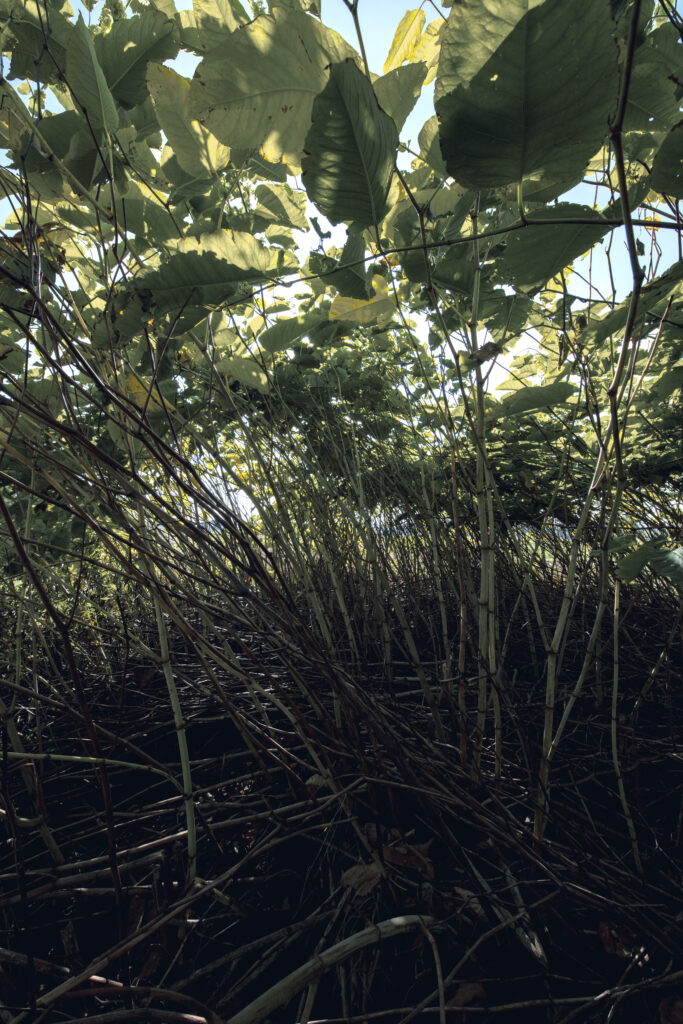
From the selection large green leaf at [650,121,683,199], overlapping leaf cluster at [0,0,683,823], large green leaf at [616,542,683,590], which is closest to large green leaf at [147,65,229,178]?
overlapping leaf cluster at [0,0,683,823]

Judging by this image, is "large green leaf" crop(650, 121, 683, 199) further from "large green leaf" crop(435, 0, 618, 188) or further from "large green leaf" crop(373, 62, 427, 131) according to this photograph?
"large green leaf" crop(373, 62, 427, 131)

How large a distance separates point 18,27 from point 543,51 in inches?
33.8

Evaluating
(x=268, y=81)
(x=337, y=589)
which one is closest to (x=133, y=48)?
(x=268, y=81)

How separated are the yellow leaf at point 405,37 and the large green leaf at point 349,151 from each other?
320 millimetres

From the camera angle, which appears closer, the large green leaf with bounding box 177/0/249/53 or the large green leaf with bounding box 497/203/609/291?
the large green leaf with bounding box 497/203/609/291

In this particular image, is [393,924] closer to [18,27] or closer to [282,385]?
[18,27]

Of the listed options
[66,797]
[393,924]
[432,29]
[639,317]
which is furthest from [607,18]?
[66,797]

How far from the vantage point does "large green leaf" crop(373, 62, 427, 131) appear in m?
0.66

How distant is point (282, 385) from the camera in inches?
72.4

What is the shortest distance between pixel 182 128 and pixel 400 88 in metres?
0.37

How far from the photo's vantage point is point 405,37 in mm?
772

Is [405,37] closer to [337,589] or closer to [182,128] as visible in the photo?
[182,128]

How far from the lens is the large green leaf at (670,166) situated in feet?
1.82

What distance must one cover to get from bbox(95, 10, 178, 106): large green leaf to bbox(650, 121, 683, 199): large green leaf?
0.81m
